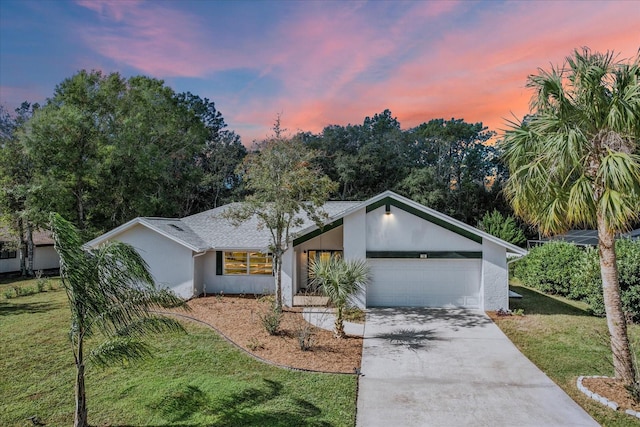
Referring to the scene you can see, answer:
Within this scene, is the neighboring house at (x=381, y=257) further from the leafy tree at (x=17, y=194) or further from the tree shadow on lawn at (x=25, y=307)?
the leafy tree at (x=17, y=194)

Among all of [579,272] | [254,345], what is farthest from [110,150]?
[579,272]

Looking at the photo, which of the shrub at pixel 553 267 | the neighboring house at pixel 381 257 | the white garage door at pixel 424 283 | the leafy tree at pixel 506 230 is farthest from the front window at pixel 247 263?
the leafy tree at pixel 506 230

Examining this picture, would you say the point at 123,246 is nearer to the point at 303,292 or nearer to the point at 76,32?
the point at 303,292

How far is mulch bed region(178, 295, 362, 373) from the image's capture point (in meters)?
9.68

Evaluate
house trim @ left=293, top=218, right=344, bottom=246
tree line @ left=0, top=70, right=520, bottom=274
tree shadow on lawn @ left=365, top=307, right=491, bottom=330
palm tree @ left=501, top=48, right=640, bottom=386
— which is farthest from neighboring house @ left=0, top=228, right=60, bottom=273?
palm tree @ left=501, top=48, right=640, bottom=386

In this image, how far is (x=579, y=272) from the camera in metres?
→ 16.4

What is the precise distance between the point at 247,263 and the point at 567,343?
12904mm

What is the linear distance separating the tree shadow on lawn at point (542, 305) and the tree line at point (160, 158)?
1147cm

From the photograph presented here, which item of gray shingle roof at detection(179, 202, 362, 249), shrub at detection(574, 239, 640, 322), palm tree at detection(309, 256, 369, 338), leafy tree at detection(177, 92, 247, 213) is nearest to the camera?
palm tree at detection(309, 256, 369, 338)

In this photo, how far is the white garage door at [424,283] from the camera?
1546 centimetres

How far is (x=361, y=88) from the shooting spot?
21.8 meters

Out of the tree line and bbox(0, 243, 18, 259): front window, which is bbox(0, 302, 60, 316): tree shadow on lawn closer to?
the tree line

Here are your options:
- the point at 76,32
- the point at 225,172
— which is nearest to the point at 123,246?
the point at 76,32

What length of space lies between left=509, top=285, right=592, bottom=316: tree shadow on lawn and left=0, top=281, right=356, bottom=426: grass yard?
34.3ft
